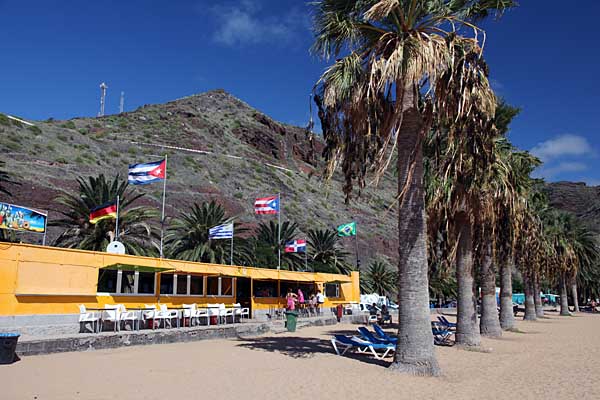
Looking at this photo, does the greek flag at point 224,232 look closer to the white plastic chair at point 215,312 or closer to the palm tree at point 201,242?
the white plastic chair at point 215,312

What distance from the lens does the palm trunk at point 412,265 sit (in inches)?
447

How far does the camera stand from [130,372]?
10.9 meters

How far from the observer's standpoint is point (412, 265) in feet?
38.5

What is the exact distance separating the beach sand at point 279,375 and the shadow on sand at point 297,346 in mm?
57

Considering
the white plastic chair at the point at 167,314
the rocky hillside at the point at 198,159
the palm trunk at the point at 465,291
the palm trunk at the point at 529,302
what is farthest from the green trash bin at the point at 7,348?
the palm trunk at the point at 529,302

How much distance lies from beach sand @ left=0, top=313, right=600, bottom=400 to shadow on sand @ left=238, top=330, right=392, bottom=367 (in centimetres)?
6

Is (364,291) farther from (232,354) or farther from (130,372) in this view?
(130,372)

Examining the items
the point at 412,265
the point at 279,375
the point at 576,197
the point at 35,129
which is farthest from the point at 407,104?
the point at 576,197

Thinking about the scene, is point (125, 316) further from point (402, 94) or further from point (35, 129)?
point (35, 129)

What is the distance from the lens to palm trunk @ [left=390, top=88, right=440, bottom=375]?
11344mm

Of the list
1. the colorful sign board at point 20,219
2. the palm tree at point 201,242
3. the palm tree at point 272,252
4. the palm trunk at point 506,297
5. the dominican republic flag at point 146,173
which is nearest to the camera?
the colorful sign board at point 20,219

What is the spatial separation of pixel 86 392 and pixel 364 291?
44355 mm

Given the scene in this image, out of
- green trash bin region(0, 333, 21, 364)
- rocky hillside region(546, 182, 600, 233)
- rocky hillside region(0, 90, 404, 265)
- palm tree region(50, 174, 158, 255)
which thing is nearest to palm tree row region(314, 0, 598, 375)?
green trash bin region(0, 333, 21, 364)

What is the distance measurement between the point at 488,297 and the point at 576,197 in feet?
432
